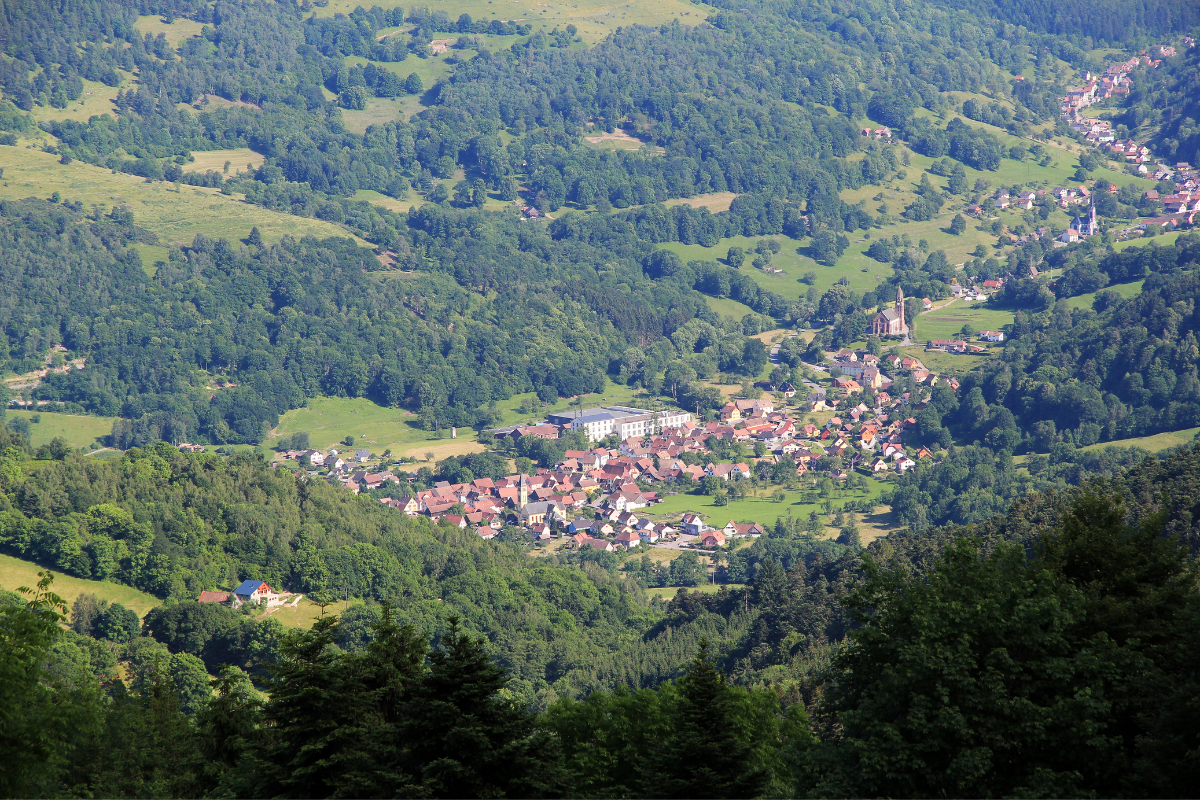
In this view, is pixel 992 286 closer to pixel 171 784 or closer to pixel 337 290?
pixel 337 290

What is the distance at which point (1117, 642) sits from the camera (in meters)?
23.4

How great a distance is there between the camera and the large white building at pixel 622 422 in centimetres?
13238

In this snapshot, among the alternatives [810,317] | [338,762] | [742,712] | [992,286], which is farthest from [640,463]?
[338,762]

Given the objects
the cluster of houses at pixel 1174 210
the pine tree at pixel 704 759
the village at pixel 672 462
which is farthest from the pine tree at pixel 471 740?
the cluster of houses at pixel 1174 210

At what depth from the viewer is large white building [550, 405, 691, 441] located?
132 metres

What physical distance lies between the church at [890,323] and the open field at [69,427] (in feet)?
305

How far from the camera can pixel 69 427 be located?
12475 cm

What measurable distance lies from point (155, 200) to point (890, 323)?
106284mm

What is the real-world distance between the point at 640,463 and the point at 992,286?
234 ft

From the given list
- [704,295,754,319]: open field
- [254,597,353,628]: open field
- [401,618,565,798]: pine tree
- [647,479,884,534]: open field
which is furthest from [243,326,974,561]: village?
[401,618,565,798]: pine tree

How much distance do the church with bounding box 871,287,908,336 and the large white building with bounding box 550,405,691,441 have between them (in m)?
31.9

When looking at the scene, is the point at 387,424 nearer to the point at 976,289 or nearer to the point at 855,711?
the point at 976,289

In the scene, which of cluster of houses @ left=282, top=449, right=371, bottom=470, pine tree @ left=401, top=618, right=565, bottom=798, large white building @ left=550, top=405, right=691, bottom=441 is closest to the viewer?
pine tree @ left=401, top=618, right=565, bottom=798

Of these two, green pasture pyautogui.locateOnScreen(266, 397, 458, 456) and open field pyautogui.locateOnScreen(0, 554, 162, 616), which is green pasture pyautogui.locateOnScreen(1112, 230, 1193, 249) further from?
open field pyautogui.locateOnScreen(0, 554, 162, 616)
